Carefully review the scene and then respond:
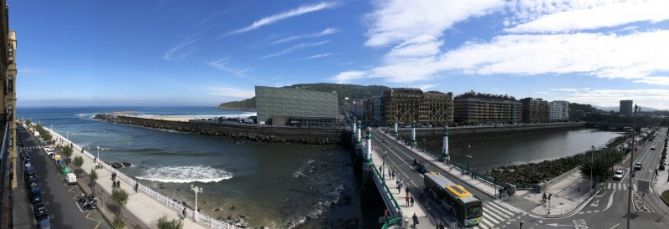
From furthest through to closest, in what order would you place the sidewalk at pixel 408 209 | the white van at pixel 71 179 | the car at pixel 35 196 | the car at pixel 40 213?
the white van at pixel 71 179 < the car at pixel 35 196 < the car at pixel 40 213 < the sidewalk at pixel 408 209

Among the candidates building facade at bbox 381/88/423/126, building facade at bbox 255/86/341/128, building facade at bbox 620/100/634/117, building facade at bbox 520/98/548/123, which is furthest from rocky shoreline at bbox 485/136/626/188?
building facade at bbox 520/98/548/123

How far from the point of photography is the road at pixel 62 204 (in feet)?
71.4

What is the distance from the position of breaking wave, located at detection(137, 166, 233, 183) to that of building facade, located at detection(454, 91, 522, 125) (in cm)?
11523

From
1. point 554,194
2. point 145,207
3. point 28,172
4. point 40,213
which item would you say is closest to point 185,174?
point 28,172

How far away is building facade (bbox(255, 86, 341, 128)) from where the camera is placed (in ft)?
354

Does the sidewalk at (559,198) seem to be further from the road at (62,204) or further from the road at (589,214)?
the road at (62,204)

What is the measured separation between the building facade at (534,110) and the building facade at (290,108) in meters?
116

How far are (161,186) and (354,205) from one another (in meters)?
21.9

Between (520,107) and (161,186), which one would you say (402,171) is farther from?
(520,107)

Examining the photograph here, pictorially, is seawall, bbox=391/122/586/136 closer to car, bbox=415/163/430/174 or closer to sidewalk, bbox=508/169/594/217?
car, bbox=415/163/430/174

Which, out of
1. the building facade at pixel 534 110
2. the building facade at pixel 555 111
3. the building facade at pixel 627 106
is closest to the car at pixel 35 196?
the building facade at pixel 627 106

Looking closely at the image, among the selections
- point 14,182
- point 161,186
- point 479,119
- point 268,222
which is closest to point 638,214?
point 268,222

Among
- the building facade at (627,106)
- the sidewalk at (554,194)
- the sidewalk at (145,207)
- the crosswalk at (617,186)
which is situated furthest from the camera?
the crosswalk at (617,186)

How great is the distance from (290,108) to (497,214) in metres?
92.5
